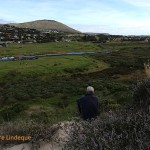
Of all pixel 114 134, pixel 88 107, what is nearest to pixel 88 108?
pixel 88 107

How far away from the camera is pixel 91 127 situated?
6.55m

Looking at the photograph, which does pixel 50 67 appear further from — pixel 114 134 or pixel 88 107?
pixel 114 134

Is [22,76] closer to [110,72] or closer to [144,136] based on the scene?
[110,72]

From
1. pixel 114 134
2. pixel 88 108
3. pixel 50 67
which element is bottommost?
pixel 50 67

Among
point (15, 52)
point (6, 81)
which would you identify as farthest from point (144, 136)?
point (15, 52)

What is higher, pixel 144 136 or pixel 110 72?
pixel 144 136

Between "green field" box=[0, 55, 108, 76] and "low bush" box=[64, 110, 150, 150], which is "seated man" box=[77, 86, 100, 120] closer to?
"low bush" box=[64, 110, 150, 150]

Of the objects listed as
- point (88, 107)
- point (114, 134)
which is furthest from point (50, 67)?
point (114, 134)

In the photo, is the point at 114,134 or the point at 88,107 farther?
the point at 88,107

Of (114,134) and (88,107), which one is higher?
(114,134)

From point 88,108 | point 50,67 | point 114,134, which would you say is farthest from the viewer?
point 50,67

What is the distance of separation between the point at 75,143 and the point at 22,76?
40.2 metres

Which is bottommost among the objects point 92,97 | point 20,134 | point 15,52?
point 15,52

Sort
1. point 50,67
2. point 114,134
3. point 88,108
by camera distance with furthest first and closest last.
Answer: point 50,67
point 88,108
point 114,134
